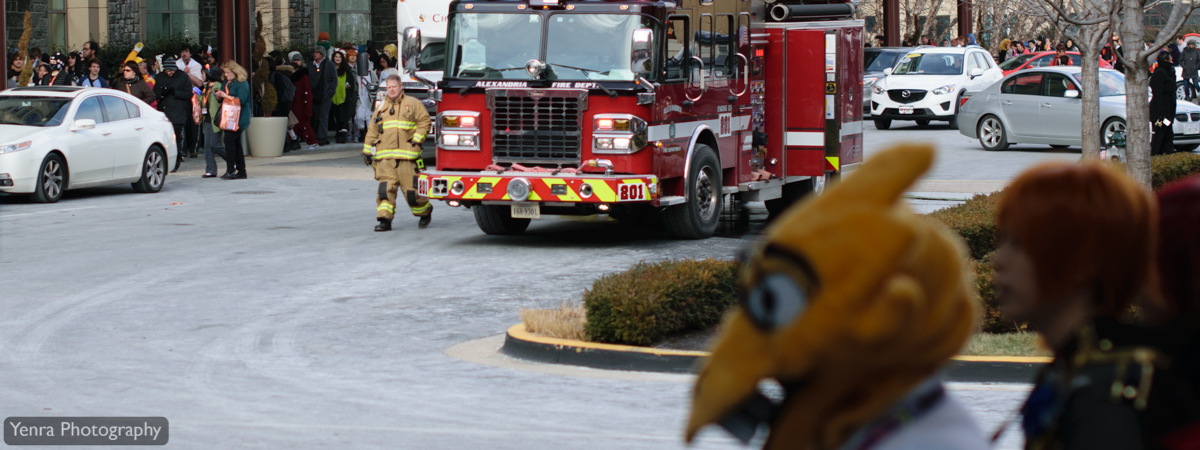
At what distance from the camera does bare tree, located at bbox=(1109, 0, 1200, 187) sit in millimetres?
11930

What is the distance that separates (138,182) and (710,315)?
1243cm

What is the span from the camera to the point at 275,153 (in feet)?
84.5

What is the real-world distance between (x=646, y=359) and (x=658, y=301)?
49 cm

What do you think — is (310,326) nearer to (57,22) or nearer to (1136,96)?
(1136,96)

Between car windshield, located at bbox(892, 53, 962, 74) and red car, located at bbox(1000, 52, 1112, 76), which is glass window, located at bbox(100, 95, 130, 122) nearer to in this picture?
car windshield, located at bbox(892, 53, 962, 74)

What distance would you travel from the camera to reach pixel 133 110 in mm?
18922

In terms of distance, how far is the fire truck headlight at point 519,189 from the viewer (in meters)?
12.6

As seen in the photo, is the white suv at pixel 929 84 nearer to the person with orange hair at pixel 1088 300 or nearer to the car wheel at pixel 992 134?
the car wheel at pixel 992 134

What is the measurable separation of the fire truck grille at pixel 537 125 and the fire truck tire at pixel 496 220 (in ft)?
3.14

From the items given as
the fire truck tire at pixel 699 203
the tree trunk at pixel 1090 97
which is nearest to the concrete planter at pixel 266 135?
the fire truck tire at pixel 699 203

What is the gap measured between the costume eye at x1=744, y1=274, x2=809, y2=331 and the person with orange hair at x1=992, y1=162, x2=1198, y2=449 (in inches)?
23.1

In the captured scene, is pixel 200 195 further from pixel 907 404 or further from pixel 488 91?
pixel 907 404

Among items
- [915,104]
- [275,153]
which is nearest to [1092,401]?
[275,153]

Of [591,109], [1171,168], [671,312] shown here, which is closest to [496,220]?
[591,109]
